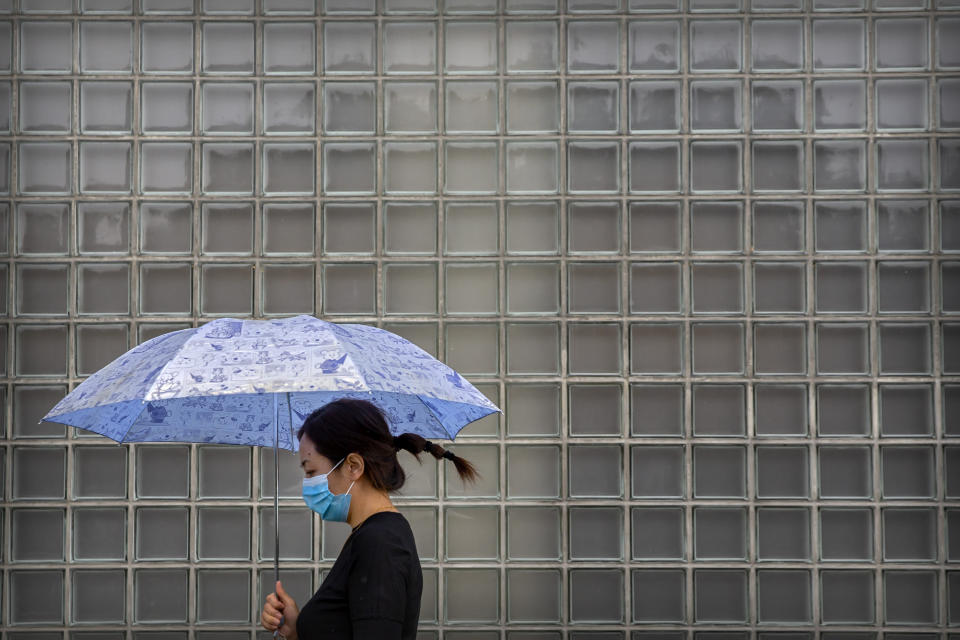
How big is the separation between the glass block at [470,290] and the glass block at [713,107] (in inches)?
52.1

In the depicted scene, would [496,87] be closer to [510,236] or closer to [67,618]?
[510,236]

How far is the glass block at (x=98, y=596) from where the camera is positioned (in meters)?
5.29

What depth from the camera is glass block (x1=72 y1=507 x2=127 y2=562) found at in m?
5.33

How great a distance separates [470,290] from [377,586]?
9.79 feet

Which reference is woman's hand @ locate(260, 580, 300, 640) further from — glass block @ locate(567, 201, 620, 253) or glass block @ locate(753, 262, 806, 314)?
glass block @ locate(753, 262, 806, 314)

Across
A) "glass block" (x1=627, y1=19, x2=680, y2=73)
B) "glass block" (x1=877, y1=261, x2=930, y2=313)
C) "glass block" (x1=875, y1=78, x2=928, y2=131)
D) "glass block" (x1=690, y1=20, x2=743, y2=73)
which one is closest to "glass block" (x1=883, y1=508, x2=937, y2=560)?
"glass block" (x1=877, y1=261, x2=930, y2=313)

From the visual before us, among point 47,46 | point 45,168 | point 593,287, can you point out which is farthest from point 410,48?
point 45,168

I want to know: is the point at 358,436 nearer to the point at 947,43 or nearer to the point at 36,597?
the point at 36,597

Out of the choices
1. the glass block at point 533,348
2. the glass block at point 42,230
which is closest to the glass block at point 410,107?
the glass block at point 533,348

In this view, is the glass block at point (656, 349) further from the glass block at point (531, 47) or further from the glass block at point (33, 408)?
the glass block at point (33, 408)

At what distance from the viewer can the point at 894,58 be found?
5457 millimetres

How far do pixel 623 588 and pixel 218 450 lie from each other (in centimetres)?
220

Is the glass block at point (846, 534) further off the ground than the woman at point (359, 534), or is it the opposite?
the woman at point (359, 534)

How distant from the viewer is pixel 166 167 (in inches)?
213
